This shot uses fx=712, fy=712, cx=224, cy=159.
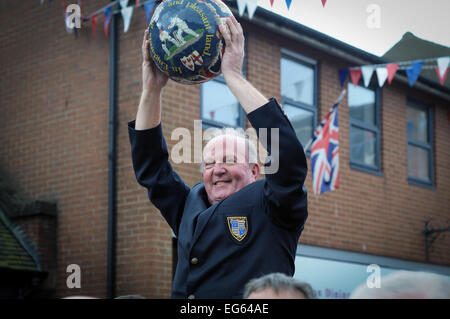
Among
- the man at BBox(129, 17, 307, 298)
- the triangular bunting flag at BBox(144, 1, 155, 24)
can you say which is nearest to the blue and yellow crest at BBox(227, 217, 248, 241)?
the man at BBox(129, 17, 307, 298)

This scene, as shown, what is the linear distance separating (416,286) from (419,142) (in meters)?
11.8

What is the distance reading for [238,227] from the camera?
335 centimetres

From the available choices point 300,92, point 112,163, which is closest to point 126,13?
point 112,163

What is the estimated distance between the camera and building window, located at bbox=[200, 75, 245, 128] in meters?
9.55

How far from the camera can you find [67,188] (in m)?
9.45

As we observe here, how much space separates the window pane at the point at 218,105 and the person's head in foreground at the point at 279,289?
283 inches

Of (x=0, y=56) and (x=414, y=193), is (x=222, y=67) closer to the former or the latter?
(x=0, y=56)

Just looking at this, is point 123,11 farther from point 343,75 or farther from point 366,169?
point 366,169

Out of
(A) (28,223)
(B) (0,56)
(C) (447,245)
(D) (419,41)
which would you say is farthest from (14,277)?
(D) (419,41)

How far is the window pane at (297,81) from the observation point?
35.3ft

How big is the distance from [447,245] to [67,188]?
24.0ft

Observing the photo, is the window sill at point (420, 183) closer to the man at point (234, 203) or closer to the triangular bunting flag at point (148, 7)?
the triangular bunting flag at point (148, 7)
